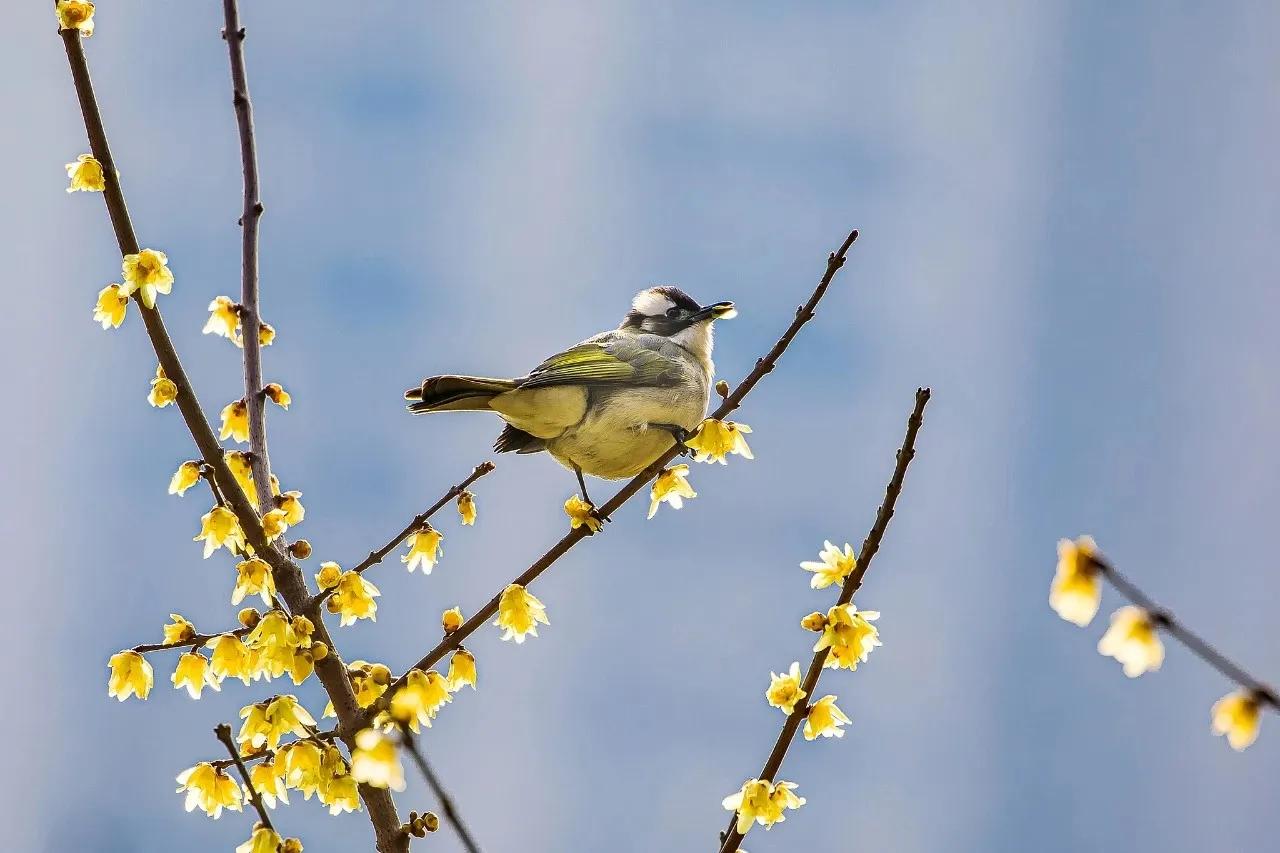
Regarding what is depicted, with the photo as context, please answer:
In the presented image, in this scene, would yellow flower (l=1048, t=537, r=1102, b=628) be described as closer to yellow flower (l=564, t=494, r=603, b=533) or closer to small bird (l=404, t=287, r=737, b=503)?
yellow flower (l=564, t=494, r=603, b=533)

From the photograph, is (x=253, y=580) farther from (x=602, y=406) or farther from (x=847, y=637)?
(x=602, y=406)

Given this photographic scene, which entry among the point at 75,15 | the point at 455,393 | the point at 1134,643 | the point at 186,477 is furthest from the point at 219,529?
the point at 1134,643

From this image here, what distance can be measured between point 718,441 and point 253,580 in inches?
53.7

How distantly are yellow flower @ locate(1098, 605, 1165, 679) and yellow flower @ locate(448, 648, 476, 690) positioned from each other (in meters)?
1.92

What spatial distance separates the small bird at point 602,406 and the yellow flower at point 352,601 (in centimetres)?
185

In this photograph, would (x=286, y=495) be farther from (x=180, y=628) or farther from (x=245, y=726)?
(x=245, y=726)

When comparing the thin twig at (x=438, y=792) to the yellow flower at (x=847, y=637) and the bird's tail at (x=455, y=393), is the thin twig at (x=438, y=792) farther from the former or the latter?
the bird's tail at (x=455, y=393)

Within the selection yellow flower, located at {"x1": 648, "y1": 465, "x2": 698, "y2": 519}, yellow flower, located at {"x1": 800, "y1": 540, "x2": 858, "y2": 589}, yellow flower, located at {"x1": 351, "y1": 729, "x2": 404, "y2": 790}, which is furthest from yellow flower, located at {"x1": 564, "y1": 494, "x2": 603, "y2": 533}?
yellow flower, located at {"x1": 351, "y1": 729, "x2": 404, "y2": 790}

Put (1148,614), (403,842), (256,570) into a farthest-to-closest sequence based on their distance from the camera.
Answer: (256,570)
(403,842)
(1148,614)

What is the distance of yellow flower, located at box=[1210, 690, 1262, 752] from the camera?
1.61 meters

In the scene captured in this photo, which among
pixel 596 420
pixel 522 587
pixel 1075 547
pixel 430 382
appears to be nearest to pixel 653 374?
pixel 596 420

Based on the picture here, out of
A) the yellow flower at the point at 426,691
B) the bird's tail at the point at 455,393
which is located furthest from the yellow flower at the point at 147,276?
the bird's tail at the point at 455,393

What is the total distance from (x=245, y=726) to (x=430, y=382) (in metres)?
1.84

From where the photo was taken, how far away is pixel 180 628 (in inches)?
124
